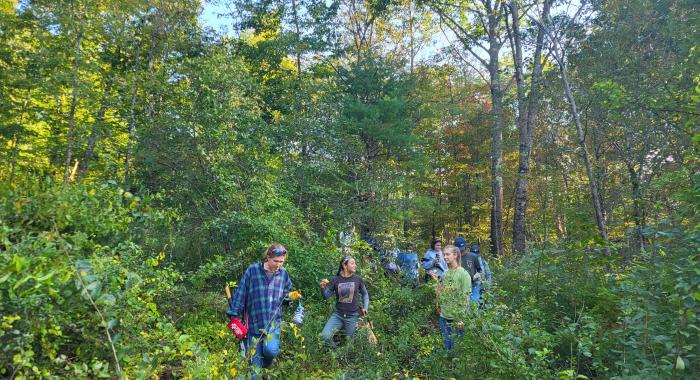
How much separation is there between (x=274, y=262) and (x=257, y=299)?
1.42ft

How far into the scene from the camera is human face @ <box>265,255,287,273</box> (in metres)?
4.69

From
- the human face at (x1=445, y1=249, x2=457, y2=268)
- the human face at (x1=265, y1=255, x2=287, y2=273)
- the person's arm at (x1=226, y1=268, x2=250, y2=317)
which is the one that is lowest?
the person's arm at (x1=226, y1=268, x2=250, y2=317)

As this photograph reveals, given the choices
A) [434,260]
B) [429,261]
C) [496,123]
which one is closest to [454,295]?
[434,260]

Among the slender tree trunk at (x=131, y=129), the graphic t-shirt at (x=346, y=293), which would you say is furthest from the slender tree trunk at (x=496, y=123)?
the slender tree trunk at (x=131, y=129)

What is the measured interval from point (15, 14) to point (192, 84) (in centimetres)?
724

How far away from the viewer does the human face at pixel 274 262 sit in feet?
15.4

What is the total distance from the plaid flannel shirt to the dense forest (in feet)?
1.77

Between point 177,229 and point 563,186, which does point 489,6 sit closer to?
point 563,186

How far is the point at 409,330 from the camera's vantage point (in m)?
6.55

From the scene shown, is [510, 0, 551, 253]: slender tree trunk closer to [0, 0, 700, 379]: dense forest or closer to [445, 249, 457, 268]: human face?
[0, 0, 700, 379]: dense forest

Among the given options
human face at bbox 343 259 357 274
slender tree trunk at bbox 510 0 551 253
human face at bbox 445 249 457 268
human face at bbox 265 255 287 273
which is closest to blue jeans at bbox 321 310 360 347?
human face at bbox 343 259 357 274

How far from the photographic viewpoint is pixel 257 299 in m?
4.62

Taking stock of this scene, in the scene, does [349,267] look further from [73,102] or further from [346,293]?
[73,102]

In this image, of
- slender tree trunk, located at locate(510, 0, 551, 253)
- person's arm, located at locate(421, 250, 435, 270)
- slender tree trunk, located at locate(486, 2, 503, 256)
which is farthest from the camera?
slender tree trunk, located at locate(486, 2, 503, 256)
